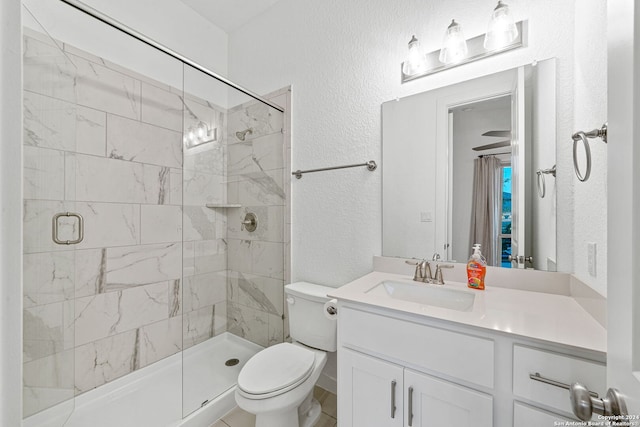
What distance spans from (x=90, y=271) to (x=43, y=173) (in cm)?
74

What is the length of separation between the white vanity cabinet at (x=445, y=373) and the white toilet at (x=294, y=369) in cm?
27

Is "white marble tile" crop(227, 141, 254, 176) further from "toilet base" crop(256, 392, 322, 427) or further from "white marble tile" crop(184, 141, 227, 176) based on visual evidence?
"toilet base" crop(256, 392, 322, 427)

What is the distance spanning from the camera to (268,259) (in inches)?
78.2

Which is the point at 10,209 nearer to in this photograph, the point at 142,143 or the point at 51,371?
the point at 51,371

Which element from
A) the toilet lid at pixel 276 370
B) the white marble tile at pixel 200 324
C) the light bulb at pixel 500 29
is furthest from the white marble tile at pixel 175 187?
the light bulb at pixel 500 29

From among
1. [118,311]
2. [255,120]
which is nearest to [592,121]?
[255,120]

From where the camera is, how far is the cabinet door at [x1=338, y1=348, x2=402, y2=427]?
3.08ft

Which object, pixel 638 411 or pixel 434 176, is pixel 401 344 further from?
pixel 434 176

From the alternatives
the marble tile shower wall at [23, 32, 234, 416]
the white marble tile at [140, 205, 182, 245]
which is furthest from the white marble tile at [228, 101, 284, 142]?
the white marble tile at [140, 205, 182, 245]

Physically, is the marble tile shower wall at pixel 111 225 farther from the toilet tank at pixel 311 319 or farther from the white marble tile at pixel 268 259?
the toilet tank at pixel 311 319

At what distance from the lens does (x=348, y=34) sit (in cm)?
162

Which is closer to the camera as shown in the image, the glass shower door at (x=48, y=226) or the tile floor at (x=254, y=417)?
the glass shower door at (x=48, y=226)

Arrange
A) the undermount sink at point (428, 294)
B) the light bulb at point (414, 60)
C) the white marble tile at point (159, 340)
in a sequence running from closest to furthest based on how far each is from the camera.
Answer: the undermount sink at point (428, 294) → the light bulb at point (414, 60) → the white marble tile at point (159, 340)

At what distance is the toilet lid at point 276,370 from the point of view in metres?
1.19
